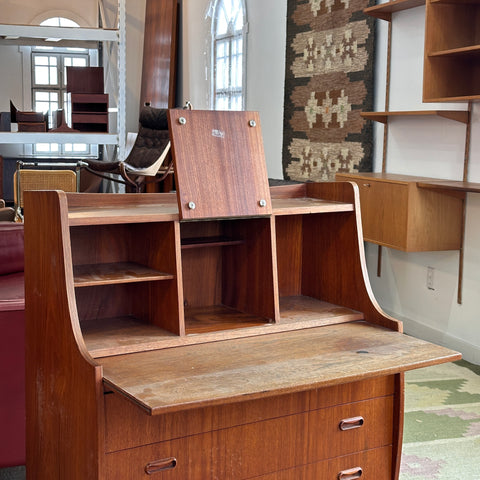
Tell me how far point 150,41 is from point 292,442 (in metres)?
8.37

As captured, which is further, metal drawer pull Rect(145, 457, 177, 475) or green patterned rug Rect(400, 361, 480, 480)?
green patterned rug Rect(400, 361, 480, 480)

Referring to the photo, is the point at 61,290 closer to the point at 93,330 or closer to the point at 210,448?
the point at 93,330

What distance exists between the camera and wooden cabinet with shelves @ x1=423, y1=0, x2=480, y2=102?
12.7 ft

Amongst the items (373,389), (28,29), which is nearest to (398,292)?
(373,389)

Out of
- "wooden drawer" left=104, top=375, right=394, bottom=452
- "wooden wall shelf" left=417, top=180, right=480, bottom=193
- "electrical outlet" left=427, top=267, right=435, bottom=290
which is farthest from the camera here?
"electrical outlet" left=427, top=267, right=435, bottom=290

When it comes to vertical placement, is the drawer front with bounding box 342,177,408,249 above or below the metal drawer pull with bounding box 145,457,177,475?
above

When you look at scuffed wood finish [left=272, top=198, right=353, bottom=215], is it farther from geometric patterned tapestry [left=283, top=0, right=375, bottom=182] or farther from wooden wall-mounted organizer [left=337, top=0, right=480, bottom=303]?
geometric patterned tapestry [left=283, top=0, right=375, bottom=182]

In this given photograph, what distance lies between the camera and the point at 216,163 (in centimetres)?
198

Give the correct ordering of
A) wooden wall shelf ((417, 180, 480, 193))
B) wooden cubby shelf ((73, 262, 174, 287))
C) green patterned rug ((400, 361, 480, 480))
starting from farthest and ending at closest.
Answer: wooden wall shelf ((417, 180, 480, 193)) → green patterned rug ((400, 361, 480, 480)) → wooden cubby shelf ((73, 262, 174, 287))

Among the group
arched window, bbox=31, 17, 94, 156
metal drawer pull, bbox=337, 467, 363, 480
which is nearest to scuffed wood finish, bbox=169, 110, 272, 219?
metal drawer pull, bbox=337, 467, 363, 480

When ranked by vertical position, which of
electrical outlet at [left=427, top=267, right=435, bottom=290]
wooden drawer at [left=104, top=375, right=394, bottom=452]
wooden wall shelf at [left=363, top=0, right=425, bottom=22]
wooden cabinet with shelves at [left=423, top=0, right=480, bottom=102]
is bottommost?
electrical outlet at [left=427, top=267, right=435, bottom=290]

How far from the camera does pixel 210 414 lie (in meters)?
1.82

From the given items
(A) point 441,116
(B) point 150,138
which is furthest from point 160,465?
(B) point 150,138

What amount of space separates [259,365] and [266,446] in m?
0.27
